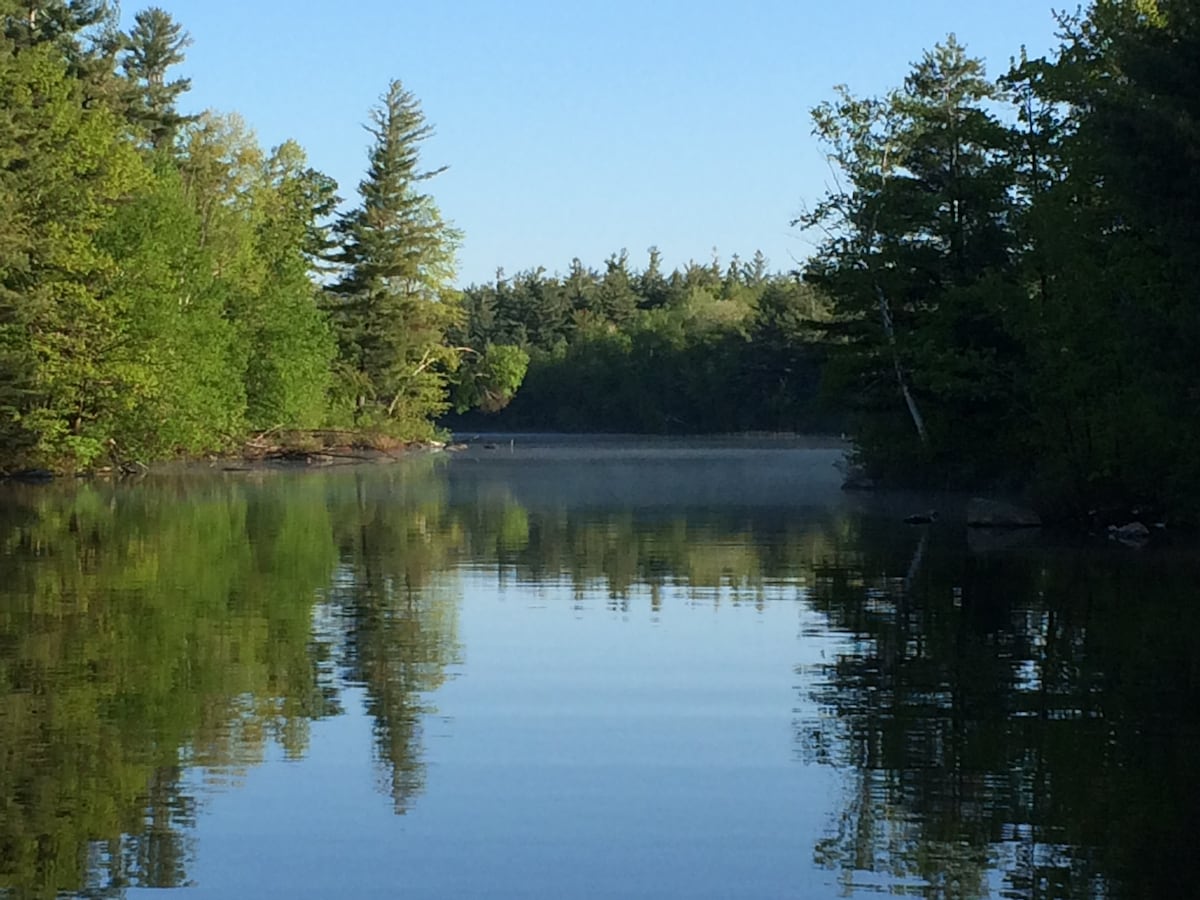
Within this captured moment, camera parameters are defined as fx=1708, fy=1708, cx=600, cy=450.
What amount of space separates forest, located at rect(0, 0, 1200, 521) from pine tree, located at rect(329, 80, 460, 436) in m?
0.16

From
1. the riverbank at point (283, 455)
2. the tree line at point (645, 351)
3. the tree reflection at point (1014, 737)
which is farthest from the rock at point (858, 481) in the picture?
the tree line at point (645, 351)

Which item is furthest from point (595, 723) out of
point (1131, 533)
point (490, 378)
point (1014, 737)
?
point (490, 378)

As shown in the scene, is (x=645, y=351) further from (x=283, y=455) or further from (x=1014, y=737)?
(x=1014, y=737)

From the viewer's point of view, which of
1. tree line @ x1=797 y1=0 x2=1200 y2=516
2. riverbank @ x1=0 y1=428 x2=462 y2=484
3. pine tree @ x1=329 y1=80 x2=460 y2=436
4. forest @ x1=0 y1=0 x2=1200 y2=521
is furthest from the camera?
pine tree @ x1=329 y1=80 x2=460 y2=436

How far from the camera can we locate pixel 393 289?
297ft

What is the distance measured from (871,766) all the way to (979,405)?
124ft

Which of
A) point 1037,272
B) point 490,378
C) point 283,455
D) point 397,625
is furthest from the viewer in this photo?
point 490,378

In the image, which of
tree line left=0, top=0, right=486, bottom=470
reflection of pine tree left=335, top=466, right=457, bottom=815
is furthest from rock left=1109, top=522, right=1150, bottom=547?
tree line left=0, top=0, right=486, bottom=470

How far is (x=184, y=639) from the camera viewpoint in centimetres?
1675

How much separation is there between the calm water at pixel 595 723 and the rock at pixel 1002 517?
7.07m

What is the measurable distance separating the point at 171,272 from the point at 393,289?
3462 cm

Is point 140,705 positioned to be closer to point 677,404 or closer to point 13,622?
point 13,622

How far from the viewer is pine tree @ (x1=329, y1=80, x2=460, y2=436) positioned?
8794 cm

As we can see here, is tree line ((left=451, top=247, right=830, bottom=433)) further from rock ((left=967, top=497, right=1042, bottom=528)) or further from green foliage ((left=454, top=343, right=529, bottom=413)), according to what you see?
rock ((left=967, top=497, right=1042, bottom=528))
